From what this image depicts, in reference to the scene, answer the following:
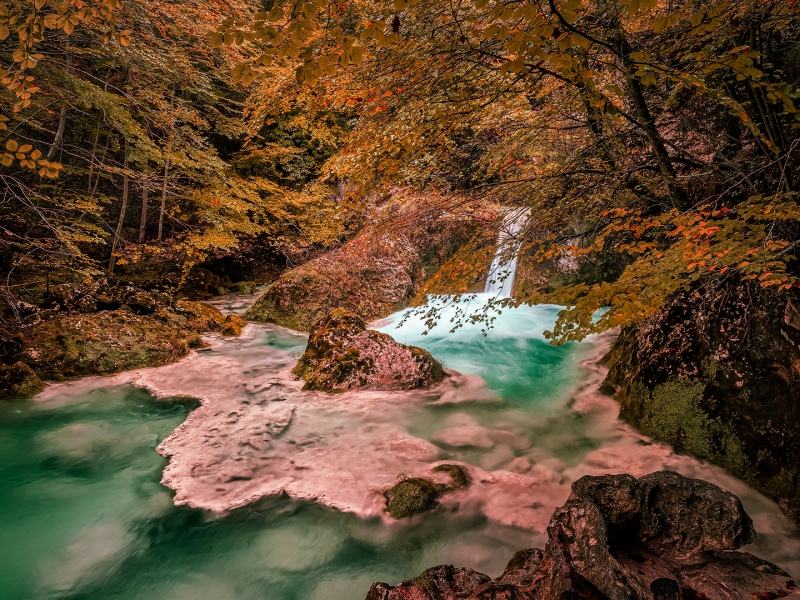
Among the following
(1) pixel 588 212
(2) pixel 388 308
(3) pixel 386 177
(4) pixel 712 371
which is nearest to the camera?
(3) pixel 386 177

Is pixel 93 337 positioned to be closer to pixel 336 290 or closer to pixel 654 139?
pixel 336 290

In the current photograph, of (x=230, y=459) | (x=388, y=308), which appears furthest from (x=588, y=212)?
(x=388, y=308)

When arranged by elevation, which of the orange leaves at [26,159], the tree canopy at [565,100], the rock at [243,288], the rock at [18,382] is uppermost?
the tree canopy at [565,100]

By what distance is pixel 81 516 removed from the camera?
380 cm

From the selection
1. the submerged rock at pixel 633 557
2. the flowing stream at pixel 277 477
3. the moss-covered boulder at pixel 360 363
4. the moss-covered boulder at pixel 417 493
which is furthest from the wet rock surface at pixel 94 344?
the submerged rock at pixel 633 557

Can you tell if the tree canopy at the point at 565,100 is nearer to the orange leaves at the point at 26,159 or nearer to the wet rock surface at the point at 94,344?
the orange leaves at the point at 26,159

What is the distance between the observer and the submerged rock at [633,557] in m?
2.03

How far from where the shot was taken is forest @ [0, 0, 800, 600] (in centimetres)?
236

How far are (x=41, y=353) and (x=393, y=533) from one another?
22.6ft

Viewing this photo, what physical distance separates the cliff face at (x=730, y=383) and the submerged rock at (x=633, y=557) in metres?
1.97

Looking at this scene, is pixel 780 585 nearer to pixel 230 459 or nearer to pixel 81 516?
pixel 230 459

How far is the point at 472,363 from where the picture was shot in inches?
Answer: 308

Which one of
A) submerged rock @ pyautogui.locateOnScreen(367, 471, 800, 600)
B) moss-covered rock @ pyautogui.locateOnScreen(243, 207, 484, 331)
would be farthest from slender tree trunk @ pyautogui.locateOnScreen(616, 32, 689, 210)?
moss-covered rock @ pyautogui.locateOnScreen(243, 207, 484, 331)

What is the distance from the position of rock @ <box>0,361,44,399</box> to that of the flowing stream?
0.27m
